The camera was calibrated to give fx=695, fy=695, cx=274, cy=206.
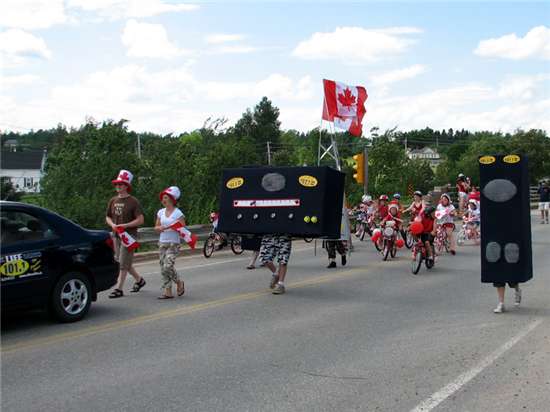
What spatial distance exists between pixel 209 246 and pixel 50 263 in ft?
32.0

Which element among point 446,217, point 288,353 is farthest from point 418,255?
point 288,353

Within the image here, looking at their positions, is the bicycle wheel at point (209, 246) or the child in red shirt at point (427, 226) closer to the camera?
the child in red shirt at point (427, 226)

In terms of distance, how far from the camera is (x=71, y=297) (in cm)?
891

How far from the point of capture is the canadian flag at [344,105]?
19719 mm

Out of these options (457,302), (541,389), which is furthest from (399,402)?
(457,302)

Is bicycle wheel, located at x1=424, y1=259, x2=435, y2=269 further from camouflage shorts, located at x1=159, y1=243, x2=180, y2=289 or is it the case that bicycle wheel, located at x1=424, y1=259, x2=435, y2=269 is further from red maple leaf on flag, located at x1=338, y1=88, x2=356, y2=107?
red maple leaf on flag, located at x1=338, y1=88, x2=356, y2=107

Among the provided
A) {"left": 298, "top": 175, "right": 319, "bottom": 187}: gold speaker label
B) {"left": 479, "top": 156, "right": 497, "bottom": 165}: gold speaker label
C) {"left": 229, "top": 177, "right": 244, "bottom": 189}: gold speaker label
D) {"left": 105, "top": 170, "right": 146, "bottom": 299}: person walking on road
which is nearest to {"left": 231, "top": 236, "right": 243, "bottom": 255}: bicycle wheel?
{"left": 229, "top": 177, "right": 244, "bottom": 189}: gold speaker label

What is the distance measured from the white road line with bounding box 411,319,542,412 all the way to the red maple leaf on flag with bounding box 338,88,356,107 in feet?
41.2

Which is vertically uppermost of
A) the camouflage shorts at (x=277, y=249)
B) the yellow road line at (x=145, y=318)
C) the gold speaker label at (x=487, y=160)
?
the gold speaker label at (x=487, y=160)

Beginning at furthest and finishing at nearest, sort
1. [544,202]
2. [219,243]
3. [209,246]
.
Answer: [544,202]
[219,243]
[209,246]

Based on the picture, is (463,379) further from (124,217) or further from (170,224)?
(124,217)

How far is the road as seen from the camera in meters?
5.80

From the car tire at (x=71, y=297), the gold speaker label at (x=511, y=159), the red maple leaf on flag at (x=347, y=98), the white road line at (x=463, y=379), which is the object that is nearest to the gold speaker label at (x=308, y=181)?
the gold speaker label at (x=511, y=159)

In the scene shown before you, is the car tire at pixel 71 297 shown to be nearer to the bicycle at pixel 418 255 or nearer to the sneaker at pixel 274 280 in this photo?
the sneaker at pixel 274 280
